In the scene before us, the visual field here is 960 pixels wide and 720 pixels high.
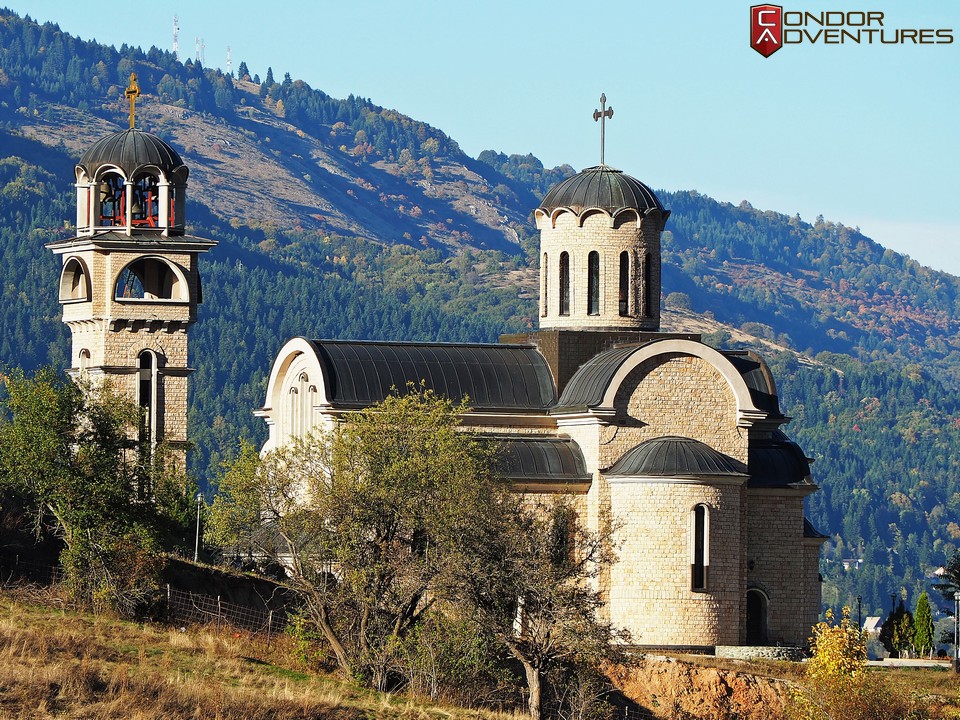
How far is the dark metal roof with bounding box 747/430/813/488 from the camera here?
53500mm

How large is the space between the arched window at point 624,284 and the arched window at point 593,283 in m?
0.63

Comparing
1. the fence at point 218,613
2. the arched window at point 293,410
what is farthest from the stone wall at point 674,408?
the fence at point 218,613

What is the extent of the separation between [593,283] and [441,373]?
5597 mm

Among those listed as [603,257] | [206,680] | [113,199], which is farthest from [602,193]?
[206,680]

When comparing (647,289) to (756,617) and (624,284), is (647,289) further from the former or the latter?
(756,617)

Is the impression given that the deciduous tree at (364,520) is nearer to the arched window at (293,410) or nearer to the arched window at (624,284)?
the arched window at (293,410)

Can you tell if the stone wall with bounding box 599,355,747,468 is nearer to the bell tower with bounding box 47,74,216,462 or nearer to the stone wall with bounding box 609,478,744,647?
the stone wall with bounding box 609,478,744,647

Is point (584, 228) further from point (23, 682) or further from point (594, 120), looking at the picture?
point (23, 682)

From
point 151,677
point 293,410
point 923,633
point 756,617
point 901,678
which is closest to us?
point 151,677

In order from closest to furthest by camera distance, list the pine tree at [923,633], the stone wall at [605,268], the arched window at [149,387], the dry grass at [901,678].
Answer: the dry grass at [901,678]
the arched window at [149,387]
the stone wall at [605,268]
the pine tree at [923,633]

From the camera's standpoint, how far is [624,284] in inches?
2200

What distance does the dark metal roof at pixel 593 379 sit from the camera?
51.3 metres

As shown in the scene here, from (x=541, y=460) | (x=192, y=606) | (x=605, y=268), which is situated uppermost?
(x=605, y=268)

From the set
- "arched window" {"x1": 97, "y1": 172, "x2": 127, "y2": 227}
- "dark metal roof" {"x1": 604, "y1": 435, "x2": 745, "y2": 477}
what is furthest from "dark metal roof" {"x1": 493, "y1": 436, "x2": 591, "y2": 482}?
"arched window" {"x1": 97, "y1": 172, "x2": 127, "y2": 227}
